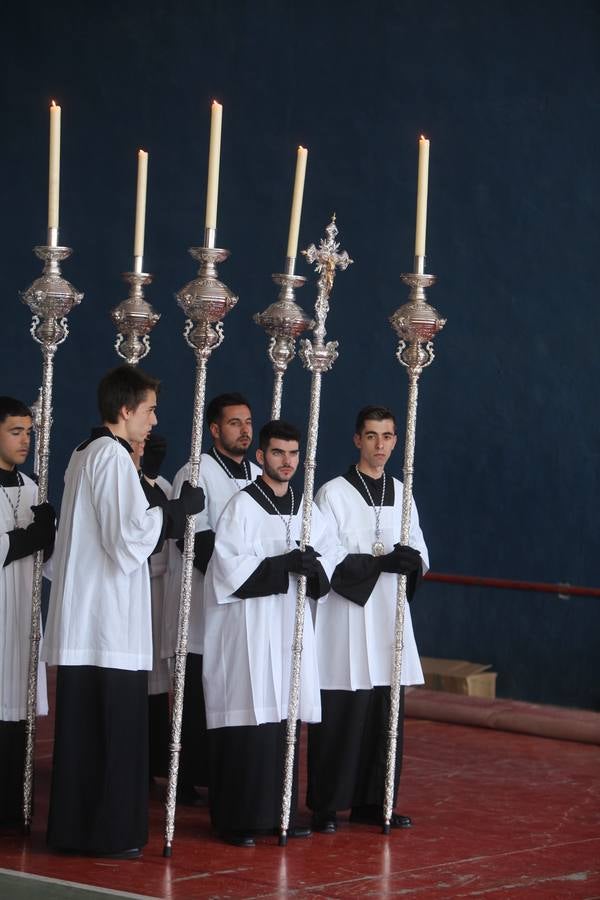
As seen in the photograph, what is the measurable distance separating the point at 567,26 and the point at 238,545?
6.09m

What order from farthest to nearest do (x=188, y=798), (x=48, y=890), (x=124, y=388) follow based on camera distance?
(x=188, y=798)
(x=124, y=388)
(x=48, y=890)

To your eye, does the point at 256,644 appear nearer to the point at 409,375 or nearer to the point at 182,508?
the point at 182,508

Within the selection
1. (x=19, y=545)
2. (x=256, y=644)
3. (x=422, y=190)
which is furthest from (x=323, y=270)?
(x=19, y=545)

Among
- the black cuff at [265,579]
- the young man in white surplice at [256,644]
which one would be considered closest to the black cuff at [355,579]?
the young man in white surplice at [256,644]

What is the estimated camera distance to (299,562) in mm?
6676

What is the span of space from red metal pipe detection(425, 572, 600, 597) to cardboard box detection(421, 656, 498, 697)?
625 mm

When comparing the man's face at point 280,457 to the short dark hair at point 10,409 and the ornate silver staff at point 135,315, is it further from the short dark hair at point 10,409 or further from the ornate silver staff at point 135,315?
the short dark hair at point 10,409

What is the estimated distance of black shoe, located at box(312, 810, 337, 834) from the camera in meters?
7.00

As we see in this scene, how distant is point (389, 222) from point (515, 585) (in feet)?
9.87

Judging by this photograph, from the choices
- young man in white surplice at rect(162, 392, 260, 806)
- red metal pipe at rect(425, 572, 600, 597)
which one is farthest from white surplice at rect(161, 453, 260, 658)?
red metal pipe at rect(425, 572, 600, 597)

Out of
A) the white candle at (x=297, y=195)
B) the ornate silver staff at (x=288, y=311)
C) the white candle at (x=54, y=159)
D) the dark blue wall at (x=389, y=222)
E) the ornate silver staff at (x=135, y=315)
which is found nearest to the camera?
the white candle at (x=54, y=159)

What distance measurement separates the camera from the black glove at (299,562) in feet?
21.9

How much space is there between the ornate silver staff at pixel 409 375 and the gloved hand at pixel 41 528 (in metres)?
1.65

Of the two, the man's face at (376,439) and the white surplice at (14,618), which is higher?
the man's face at (376,439)
